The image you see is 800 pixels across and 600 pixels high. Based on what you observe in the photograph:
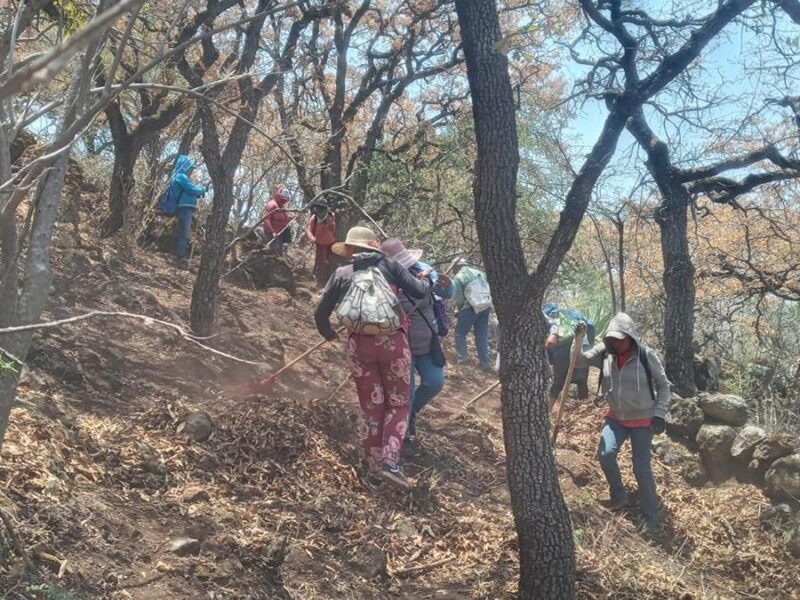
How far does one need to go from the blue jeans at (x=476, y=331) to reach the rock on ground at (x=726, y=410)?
285 centimetres

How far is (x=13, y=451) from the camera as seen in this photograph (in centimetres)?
407

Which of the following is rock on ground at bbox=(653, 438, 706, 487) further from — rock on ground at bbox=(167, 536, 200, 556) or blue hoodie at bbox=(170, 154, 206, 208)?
blue hoodie at bbox=(170, 154, 206, 208)

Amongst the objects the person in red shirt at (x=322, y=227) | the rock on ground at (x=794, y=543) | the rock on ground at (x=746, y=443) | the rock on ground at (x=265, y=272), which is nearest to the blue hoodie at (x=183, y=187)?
the rock on ground at (x=265, y=272)

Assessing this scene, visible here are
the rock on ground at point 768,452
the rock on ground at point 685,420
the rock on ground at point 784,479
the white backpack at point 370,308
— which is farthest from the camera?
the rock on ground at point 685,420

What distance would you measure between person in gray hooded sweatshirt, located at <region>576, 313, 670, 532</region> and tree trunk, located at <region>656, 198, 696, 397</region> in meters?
3.12

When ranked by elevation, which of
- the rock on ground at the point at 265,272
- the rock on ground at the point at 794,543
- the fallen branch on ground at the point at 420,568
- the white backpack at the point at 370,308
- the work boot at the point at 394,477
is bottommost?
the fallen branch on ground at the point at 420,568

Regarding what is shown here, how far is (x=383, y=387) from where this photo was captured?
5430mm

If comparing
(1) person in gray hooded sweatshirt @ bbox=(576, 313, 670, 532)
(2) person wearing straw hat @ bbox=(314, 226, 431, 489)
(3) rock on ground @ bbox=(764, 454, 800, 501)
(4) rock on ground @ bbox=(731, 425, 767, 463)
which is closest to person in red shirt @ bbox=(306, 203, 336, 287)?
(2) person wearing straw hat @ bbox=(314, 226, 431, 489)

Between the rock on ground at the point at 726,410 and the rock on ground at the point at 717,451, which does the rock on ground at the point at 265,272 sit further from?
the rock on ground at the point at 717,451

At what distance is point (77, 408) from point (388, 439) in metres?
2.11

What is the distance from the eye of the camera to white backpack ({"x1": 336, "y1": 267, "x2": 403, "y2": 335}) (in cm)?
508

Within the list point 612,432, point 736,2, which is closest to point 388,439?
point 612,432

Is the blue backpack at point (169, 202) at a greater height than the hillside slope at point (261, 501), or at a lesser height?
greater

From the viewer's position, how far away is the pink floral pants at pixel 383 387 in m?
5.27
